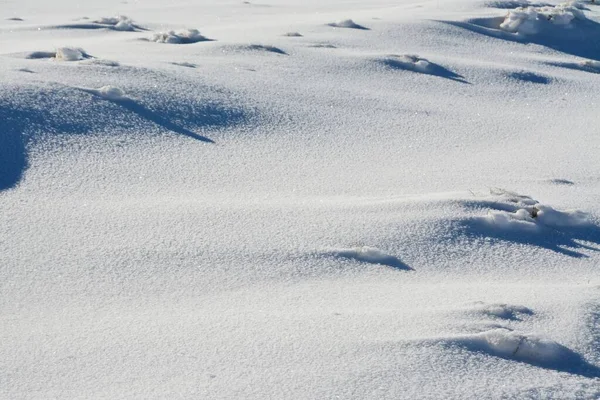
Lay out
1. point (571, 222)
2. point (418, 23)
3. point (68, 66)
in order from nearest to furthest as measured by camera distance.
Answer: point (571, 222)
point (68, 66)
point (418, 23)

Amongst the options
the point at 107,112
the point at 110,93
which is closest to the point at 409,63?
the point at 110,93

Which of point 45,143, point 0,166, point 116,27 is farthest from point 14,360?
point 116,27

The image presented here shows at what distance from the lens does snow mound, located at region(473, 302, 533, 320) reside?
262 cm

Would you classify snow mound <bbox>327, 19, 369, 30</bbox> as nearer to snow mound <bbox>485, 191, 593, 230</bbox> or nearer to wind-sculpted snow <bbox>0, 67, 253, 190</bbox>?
wind-sculpted snow <bbox>0, 67, 253, 190</bbox>

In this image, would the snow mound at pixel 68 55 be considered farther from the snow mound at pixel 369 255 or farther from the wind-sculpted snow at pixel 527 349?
the wind-sculpted snow at pixel 527 349

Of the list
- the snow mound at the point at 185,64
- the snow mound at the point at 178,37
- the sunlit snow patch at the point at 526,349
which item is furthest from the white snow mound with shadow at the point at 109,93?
the sunlit snow patch at the point at 526,349

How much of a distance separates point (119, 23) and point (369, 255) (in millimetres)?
4309

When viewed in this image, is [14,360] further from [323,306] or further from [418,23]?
[418,23]

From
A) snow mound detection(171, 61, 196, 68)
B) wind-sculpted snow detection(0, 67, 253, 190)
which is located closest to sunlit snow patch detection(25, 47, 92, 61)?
wind-sculpted snow detection(0, 67, 253, 190)

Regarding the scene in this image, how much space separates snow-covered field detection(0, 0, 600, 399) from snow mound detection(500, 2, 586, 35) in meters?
0.82

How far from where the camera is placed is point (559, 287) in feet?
9.48

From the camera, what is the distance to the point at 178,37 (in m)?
5.89

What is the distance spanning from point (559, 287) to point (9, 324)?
1763 millimetres

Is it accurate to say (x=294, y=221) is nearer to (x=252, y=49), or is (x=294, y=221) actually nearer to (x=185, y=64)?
(x=185, y=64)
